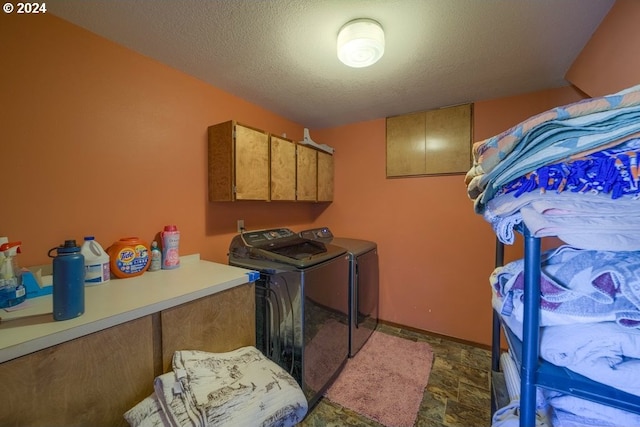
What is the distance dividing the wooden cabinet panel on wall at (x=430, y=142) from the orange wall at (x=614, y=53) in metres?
0.83

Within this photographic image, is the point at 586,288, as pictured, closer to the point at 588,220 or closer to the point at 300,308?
the point at 588,220

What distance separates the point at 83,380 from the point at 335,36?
1.92 metres

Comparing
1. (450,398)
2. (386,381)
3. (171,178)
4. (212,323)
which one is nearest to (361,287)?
(386,381)

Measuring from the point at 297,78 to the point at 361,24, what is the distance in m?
0.70

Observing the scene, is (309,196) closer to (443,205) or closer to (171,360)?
(443,205)

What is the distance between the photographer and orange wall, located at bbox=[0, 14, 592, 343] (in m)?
1.15

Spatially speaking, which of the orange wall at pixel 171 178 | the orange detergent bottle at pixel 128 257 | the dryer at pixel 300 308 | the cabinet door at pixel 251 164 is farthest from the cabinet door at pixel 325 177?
the orange detergent bottle at pixel 128 257

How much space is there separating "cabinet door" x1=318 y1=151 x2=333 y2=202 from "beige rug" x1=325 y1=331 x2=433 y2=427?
1635mm

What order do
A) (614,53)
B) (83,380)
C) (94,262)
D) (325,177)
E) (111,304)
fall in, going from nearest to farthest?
(83,380)
(111,304)
(614,53)
(94,262)
(325,177)

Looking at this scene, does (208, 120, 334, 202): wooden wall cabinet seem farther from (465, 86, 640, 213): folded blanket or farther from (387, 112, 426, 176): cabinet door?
(465, 86, 640, 213): folded blanket

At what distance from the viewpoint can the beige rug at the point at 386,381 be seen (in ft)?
5.15

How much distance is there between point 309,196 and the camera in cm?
252

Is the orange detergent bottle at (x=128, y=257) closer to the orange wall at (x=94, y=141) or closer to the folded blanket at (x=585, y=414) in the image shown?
the orange wall at (x=94, y=141)

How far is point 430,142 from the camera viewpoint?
2344 mm
